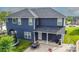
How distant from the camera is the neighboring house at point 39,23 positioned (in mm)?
2068

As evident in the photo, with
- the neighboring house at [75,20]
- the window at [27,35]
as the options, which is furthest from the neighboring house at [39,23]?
the neighboring house at [75,20]

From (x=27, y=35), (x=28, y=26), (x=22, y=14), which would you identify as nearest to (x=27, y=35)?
(x=27, y=35)

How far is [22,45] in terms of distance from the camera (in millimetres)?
2107

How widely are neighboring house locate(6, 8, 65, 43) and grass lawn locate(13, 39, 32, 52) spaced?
0.08 m

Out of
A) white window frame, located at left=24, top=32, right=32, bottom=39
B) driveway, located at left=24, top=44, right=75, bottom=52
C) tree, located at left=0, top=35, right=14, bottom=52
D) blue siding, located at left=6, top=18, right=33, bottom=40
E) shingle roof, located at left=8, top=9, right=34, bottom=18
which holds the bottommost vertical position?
driveway, located at left=24, top=44, right=75, bottom=52

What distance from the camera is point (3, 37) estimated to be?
6.91ft

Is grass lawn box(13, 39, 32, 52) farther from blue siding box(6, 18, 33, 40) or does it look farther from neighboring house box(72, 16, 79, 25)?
neighboring house box(72, 16, 79, 25)

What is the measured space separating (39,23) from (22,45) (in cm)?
33

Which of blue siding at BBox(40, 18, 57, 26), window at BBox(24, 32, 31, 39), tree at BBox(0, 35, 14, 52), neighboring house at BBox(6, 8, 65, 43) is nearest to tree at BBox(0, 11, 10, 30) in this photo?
neighboring house at BBox(6, 8, 65, 43)

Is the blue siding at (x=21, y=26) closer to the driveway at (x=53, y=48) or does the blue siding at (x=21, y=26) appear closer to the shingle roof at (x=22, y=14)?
the shingle roof at (x=22, y=14)

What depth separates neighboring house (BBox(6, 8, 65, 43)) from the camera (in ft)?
6.79

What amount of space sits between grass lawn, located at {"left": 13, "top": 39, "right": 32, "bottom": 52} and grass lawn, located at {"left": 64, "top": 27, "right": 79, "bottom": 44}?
44 centimetres

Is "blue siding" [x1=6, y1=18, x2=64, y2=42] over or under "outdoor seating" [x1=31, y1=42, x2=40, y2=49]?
over
